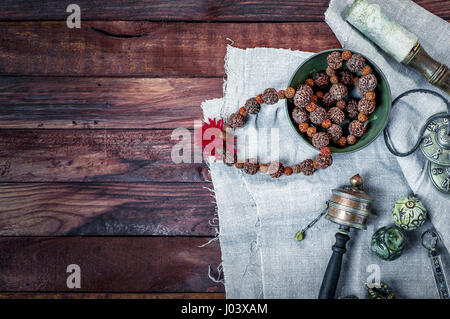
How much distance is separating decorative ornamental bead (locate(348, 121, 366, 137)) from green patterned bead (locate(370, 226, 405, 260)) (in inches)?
10.2

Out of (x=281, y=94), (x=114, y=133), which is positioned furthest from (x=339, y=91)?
(x=114, y=133)

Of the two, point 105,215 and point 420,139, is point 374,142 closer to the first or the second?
point 420,139

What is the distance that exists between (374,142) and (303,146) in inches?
7.7

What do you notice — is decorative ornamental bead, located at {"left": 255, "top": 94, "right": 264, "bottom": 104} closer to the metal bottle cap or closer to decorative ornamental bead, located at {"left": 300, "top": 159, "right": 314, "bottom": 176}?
decorative ornamental bead, located at {"left": 300, "top": 159, "right": 314, "bottom": 176}

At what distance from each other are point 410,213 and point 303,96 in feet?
1.31

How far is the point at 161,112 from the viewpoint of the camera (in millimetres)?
1079

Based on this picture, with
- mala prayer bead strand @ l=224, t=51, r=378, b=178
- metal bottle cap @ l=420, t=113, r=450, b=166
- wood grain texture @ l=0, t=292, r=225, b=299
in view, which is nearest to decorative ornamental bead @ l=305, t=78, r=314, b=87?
mala prayer bead strand @ l=224, t=51, r=378, b=178

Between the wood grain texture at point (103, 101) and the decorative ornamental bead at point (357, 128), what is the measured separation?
0.37 meters

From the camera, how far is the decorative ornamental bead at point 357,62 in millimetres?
950

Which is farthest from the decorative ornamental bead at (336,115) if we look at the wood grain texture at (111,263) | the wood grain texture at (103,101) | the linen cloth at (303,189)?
the wood grain texture at (111,263)

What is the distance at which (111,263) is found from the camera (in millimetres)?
1069

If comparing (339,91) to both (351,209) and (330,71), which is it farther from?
(351,209)
